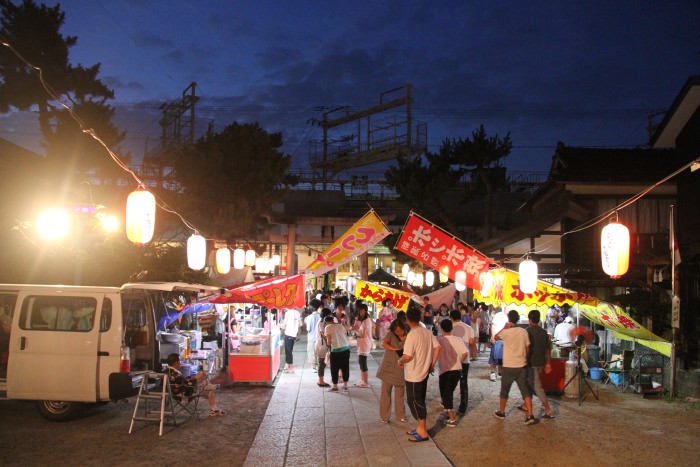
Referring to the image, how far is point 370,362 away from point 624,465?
10445mm

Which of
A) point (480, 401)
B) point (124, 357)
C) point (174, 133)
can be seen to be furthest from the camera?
point (174, 133)

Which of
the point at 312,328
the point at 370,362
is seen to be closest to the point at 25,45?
the point at 312,328

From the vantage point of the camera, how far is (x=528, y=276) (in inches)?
492

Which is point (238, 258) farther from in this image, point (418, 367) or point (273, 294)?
point (418, 367)

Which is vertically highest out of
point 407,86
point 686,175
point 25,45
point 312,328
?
point 407,86

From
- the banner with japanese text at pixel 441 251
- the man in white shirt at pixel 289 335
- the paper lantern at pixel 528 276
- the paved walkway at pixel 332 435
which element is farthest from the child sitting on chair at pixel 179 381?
the paper lantern at pixel 528 276

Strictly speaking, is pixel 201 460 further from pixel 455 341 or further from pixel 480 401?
pixel 480 401

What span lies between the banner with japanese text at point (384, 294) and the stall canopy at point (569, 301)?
423 centimetres

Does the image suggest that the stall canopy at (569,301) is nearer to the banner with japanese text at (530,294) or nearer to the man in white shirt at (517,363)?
the banner with japanese text at (530,294)

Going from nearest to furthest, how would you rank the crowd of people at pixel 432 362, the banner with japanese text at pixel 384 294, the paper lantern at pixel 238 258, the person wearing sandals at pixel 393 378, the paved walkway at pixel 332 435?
the paved walkway at pixel 332 435 → the crowd of people at pixel 432 362 → the person wearing sandals at pixel 393 378 → the banner with japanese text at pixel 384 294 → the paper lantern at pixel 238 258

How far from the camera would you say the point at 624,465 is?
284 inches

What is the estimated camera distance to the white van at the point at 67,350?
8953 millimetres

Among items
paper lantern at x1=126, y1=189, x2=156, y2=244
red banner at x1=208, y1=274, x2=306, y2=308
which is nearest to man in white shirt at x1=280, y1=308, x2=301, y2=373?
red banner at x1=208, y1=274, x2=306, y2=308

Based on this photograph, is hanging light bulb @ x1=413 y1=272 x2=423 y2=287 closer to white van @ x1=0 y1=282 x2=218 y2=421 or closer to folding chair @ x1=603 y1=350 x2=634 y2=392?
folding chair @ x1=603 y1=350 x2=634 y2=392
